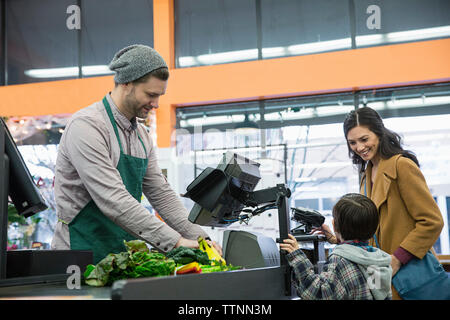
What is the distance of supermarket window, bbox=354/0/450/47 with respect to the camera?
6.20 m

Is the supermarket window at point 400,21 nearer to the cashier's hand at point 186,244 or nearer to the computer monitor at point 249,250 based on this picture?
the computer monitor at point 249,250

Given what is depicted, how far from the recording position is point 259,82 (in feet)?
21.1

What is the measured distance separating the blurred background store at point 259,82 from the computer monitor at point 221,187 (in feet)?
14.7

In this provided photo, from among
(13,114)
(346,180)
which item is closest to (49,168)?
(13,114)

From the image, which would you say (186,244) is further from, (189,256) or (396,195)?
(396,195)

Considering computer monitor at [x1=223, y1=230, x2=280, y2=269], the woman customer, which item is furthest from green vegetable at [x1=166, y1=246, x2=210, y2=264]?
the woman customer

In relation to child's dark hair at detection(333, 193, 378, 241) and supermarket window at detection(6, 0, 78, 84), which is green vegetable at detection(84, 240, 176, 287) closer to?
child's dark hair at detection(333, 193, 378, 241)

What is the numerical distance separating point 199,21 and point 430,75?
3.27 meters

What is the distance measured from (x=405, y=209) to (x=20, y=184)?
1497 millimetres

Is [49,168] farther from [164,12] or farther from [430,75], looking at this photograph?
[430,75]

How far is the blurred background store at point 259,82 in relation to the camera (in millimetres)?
6027

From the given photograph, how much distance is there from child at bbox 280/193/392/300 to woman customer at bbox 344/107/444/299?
1.17 ft

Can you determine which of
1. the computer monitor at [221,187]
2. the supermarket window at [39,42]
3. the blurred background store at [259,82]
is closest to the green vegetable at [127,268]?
the computer monitor at [221,187]
